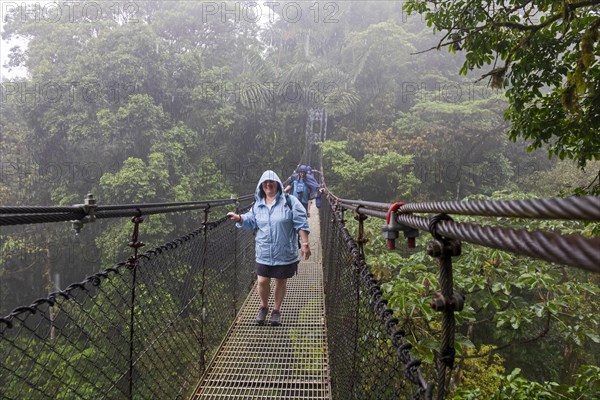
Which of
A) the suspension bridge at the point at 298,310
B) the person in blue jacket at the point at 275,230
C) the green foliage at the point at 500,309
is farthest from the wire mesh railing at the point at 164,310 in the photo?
the green foliage at the point at 500,309

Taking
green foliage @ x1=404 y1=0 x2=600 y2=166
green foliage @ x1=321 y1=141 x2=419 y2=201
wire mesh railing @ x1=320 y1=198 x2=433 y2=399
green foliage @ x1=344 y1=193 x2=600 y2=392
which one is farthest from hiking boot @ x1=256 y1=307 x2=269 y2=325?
green foliage @ x1=321 y1=141 x2=419 y2=201

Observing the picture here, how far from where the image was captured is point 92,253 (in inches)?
324

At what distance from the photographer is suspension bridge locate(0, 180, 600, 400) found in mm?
364

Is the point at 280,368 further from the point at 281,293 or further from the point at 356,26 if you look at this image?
the point at 356,26

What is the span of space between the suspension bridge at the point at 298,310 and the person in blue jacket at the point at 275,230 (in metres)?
Answer: 0.19

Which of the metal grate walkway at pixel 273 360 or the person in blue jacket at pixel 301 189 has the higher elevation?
the person in blue jacket at pixel 301 189

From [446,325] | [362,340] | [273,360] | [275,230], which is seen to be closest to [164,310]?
[273,360]

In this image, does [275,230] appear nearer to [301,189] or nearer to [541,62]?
[541,62]

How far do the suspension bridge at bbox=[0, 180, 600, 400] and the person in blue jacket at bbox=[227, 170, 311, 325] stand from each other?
19 cm

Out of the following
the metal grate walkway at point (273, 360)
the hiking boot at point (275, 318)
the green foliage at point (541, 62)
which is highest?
the green foliage at point (541, 62)

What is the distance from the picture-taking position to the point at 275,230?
1886 mm

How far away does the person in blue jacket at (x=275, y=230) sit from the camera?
1888 mm

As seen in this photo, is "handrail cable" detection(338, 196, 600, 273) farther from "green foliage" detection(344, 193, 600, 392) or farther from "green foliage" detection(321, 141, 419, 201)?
"green foliage" detection(321, 141, 419, 201)

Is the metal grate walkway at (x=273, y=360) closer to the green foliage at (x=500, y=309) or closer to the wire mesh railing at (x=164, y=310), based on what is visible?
the wire mesh railing at (x=164, y=310)
